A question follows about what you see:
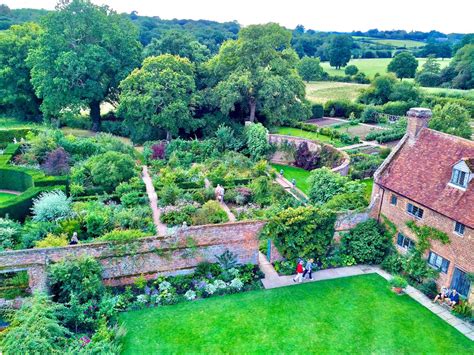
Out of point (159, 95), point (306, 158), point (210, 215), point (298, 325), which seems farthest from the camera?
point (159, 95)

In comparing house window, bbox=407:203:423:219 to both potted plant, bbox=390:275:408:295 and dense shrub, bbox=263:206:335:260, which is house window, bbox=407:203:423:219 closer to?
potted plant, bbox=390:275:408:295

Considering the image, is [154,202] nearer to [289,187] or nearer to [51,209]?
[51,209]

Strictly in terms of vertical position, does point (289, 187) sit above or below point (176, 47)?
below

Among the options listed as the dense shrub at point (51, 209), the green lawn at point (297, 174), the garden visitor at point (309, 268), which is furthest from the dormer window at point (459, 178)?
the dense shrub at point (51, 209)

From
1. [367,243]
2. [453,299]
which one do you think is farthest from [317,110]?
[453,299]

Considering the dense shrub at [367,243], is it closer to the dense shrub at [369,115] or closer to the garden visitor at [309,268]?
the garden visitor at [309,268]

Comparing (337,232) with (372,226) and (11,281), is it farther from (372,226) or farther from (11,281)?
(11,281)

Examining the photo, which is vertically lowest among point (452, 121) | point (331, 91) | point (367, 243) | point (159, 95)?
point (367, 243)

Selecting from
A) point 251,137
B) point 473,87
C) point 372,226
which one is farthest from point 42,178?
point 473,87
